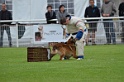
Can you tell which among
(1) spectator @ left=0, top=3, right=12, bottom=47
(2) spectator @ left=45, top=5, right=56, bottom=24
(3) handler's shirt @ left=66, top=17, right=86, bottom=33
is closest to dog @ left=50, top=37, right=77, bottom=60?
(3) handler's shirt @ left=66, top=17, right=86, bottom=33

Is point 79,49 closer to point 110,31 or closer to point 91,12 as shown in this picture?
point 110,31

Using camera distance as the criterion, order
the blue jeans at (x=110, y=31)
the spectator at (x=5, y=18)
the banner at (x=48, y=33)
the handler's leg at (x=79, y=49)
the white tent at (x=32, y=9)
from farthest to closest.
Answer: the white tent at (x=32, y=9) → the spectator at (x=5, y=18) → the blue jeans at (x=110, y=31) → the banner at (x=48, y=33) → the handler's leg at (x=79, y=49)

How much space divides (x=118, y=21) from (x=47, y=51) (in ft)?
33.3

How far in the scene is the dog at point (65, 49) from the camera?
15.3 meters

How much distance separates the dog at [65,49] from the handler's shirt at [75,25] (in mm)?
499

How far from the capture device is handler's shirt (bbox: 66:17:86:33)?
15523mm

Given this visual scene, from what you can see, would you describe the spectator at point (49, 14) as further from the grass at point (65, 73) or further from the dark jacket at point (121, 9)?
the grass at point (65, 73)

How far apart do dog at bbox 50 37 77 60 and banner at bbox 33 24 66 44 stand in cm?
811

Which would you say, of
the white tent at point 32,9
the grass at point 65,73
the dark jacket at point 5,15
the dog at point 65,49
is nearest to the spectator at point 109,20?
the white tent at point 32,9

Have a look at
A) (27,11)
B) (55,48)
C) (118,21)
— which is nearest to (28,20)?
(27,11)

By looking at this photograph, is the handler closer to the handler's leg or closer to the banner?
the handler's leg

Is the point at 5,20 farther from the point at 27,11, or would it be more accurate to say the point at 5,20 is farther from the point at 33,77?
the point at 33,77

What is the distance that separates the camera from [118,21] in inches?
974

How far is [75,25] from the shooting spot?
51.4 feet
